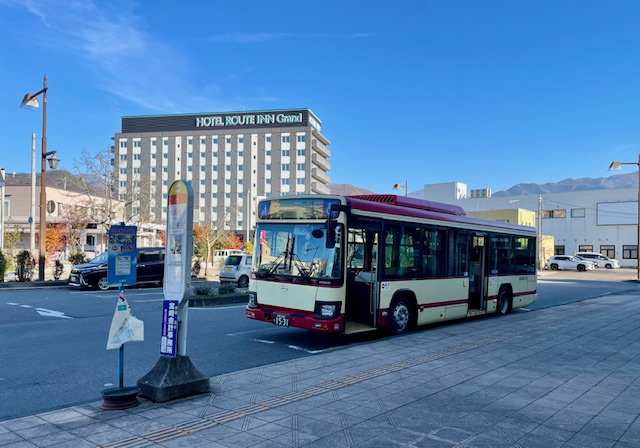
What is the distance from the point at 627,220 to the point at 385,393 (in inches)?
2915

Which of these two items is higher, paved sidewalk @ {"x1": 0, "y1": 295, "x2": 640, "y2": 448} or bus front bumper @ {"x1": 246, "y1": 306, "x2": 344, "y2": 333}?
bus front bumper @ {"x1": 246, "y1": 306, "x2": 344, "y2": 333}

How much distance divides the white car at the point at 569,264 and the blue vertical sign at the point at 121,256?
56.2 m

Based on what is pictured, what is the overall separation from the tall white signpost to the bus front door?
4.50 metres

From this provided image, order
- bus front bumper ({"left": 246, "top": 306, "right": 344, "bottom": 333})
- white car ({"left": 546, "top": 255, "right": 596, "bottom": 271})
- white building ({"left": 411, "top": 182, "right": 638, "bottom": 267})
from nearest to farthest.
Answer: bus front bumper ({"left": 246, "top": 306, "right": 344, "bottom": 333})
white car ({"left": 546, "top": 255, "right": 596, "bottom": 271})
white building ({"left": 411, "top": 182, "right": 638, "bottom": 267})

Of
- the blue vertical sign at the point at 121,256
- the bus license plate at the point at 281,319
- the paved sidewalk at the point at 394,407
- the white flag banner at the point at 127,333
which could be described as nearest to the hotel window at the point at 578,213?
the paved sidewalk at the point at 394,407

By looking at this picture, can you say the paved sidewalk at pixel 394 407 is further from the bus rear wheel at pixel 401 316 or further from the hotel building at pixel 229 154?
the hotel building at pixel 229 154

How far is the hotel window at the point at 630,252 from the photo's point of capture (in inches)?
2611

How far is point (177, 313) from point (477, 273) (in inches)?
405

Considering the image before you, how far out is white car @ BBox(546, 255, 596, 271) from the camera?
53.1 metres

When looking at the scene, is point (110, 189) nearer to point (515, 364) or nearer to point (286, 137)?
point (515, 364)

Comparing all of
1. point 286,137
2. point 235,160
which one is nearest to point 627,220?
point 286,137

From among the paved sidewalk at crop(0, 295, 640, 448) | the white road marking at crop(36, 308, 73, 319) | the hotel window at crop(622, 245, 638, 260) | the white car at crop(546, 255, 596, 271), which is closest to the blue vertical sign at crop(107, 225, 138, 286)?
the paved sidewalk at crop(0, 295, 640, 448)

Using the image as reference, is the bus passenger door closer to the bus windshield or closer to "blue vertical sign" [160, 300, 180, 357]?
the bus windshield

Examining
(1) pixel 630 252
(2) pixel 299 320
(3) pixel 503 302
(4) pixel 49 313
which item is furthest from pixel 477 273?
(1) pixel 630 252
